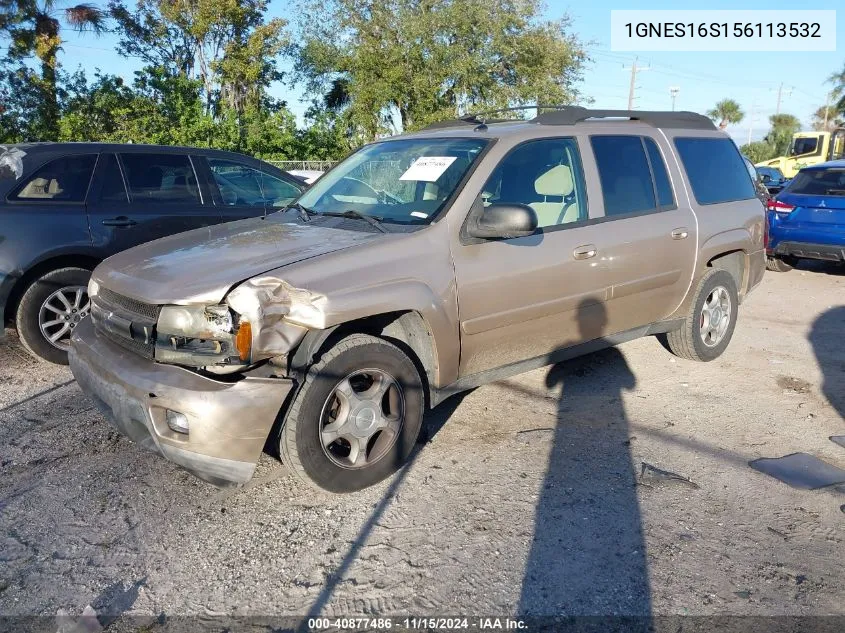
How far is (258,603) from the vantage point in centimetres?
267

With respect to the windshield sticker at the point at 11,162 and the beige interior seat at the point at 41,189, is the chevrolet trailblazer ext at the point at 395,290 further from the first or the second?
the windshield sticker at the point at 11,162

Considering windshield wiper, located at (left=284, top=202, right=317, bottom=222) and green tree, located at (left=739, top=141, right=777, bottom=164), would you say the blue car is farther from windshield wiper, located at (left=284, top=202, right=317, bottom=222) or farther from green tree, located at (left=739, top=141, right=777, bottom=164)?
green tree, located at (left=739, top=141, right=777, bottom=164)

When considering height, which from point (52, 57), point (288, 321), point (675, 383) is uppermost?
point (52, 57)

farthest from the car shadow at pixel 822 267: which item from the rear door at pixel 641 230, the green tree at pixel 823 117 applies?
the green tree at pixel 823 117

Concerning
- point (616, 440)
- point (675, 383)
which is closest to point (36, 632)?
point (616, 440)

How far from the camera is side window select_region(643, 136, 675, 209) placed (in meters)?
4.91

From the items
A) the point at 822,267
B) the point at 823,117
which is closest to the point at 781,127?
the point at 823,117

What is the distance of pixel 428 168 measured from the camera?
13.3 feet

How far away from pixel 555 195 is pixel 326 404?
207cm

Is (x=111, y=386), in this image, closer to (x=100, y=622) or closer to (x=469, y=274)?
(x=100, y=622)

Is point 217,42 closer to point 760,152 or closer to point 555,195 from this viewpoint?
point 555,195

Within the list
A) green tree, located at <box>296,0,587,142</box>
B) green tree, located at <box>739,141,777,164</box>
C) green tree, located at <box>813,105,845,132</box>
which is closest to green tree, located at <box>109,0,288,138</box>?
green tree, located at <box>296,0,587,142</box>

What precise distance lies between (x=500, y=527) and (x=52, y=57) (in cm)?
2187

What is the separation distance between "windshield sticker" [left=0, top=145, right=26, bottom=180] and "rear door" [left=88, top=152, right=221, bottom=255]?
1.78ft
